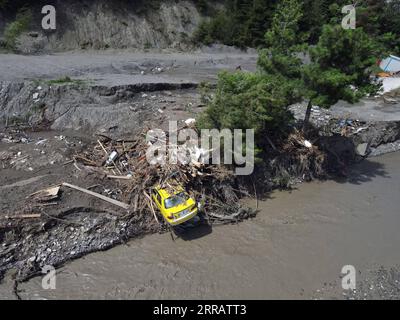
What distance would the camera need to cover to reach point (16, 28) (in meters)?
23.5

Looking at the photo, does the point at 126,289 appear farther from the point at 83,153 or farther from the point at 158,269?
the point at 83,153

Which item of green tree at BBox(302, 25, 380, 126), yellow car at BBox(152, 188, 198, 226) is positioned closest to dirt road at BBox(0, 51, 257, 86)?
green tree at BBox(302, 25, 380, 126)

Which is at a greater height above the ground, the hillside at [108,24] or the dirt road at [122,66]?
the hillside at [108,24]

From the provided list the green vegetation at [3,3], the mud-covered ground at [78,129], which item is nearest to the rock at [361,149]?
the mud-covered ground at [78,129]

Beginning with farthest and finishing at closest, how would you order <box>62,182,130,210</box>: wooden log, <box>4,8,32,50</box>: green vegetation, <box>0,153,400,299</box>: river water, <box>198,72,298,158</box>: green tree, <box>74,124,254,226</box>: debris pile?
<box>4,8,32,50</box>: green vegetation < <box>198,72,298,158</box>: green tree < <box>74,124,254,226</box>: debris pile < <box>62,182,130,210</box>: wooden log < <box>0,153,400,299</box>: river water

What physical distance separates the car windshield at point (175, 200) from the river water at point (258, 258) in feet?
4.15

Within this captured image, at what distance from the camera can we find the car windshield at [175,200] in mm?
11156

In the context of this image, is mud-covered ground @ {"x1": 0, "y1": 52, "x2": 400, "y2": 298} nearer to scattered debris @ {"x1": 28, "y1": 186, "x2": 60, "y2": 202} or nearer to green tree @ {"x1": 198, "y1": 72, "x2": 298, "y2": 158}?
scattered debris @ {"x1": 28, "y1": 186, "x2": 60, "y2": 202}

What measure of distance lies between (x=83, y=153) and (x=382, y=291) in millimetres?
10745

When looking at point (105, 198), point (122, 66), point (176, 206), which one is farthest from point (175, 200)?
point (122, 66)

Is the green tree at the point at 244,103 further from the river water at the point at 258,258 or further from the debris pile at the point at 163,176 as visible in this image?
the river water at the point at 258,258

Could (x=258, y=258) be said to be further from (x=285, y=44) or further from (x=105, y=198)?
(x=285, y=44)

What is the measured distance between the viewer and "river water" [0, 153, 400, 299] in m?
9.91

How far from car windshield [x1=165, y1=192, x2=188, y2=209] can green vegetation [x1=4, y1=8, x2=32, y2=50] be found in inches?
738
